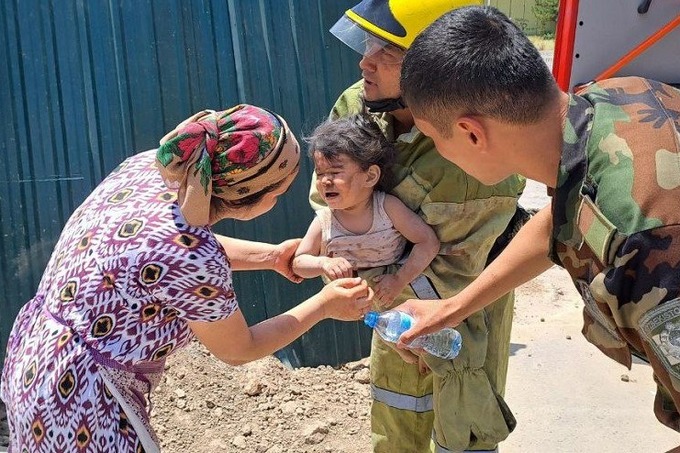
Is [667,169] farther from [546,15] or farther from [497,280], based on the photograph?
[546,15]

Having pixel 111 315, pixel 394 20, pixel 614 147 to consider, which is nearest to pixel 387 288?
pixel 394 20

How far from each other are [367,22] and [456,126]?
1055 mm

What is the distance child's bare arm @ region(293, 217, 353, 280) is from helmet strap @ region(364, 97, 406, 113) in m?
0.49

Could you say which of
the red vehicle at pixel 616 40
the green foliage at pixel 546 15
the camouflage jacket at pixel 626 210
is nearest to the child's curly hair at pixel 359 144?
the camouflage jacket at pixel 626 210

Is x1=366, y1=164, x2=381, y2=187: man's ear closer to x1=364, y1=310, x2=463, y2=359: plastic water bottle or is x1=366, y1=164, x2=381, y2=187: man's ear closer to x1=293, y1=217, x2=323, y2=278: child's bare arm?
x1=293, y1=217, x2=323, y2=278: child's bare arm

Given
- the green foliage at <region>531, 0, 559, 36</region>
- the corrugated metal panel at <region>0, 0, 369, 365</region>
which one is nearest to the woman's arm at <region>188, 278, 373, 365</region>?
the corrugated metal panel at <region>0, 0, 369, 365</region>

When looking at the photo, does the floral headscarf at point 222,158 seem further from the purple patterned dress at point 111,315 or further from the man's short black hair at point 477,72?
the man's short black hair at point 477,72

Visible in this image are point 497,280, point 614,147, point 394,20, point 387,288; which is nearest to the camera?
point 614,147

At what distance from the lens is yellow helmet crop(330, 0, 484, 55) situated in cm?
279

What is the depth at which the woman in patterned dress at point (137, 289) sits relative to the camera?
7.20 feet

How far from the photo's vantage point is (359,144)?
2889mm

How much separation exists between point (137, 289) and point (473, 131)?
3.21ft

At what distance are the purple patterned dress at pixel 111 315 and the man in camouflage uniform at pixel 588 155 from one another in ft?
2.39

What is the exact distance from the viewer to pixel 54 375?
224 cm
